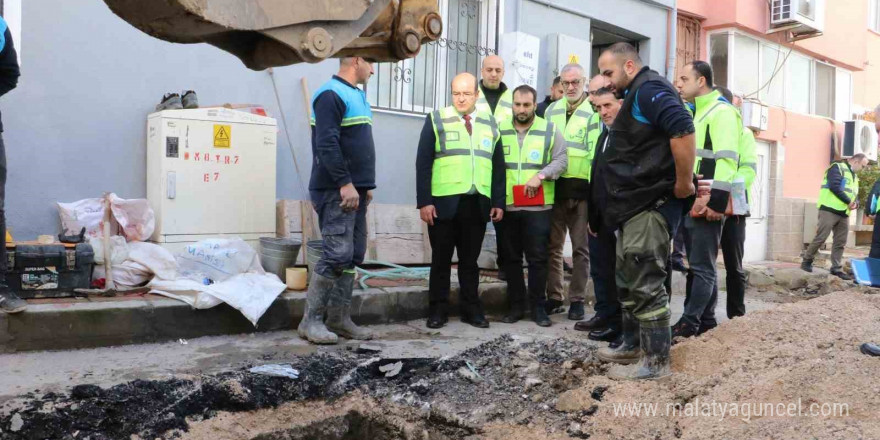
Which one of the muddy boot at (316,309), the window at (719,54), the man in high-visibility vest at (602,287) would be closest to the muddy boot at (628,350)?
the man in high-visibility vest at (602,287)

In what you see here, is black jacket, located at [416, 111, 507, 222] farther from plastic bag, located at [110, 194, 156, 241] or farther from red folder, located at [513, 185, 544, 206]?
plastic bag, located at [110, 194, 156, 241]

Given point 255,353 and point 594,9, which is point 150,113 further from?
point 594,9

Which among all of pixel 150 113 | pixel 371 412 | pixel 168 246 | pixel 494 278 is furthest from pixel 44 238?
pixel 494 278

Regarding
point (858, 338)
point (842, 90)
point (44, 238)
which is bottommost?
point (858, 338)

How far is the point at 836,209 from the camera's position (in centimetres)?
1150

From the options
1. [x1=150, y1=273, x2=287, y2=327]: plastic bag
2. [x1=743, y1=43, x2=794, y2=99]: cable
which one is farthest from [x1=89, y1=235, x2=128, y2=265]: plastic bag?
[x1=743, y1=43, x2=794, y2=99]: cable

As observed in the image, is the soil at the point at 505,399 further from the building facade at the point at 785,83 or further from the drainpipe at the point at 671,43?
the building facade at the point at 785,83

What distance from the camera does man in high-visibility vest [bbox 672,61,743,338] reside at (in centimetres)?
520

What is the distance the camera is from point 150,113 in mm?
6344

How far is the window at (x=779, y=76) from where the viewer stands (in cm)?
1349

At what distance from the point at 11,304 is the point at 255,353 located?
1477mm

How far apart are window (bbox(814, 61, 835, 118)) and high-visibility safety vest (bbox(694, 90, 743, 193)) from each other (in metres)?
12.3

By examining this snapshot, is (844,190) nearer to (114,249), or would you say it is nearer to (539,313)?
(539,313)

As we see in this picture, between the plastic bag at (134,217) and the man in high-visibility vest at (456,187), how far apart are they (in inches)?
85.6
